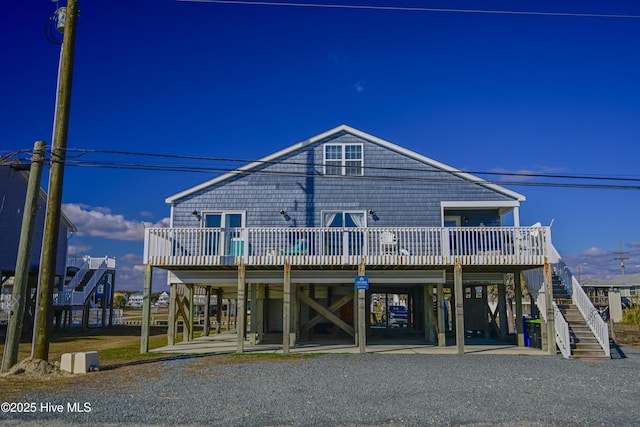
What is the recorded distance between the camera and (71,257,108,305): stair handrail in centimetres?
2878

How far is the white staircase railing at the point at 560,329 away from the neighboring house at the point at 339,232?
39.9 inches

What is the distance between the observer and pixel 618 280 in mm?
48438

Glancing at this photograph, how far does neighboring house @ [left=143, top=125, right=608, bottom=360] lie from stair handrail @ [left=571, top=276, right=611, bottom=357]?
50.3 inches

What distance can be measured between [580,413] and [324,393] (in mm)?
4159

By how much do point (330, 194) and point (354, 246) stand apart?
2.89 m

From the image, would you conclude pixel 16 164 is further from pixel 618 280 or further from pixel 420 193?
pixel 618 280

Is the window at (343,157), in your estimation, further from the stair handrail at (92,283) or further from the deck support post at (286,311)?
the stair handrail at (92,283)

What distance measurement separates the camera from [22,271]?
12367mm

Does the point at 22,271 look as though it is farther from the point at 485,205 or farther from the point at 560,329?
the point at 560,329

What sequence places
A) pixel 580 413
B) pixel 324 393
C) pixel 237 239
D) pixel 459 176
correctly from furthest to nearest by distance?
pixel 459 176 → pixel 237 239 → pixel 324 393 → pixel 580 413

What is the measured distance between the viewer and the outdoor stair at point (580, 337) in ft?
51.3

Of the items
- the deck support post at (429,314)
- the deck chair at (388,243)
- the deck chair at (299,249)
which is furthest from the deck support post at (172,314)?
the deck support post at (429,314)

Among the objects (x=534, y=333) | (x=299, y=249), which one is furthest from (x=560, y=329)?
(x=299, y=249)

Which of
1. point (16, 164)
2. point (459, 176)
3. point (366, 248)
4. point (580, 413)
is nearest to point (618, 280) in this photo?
point (459, 176)
